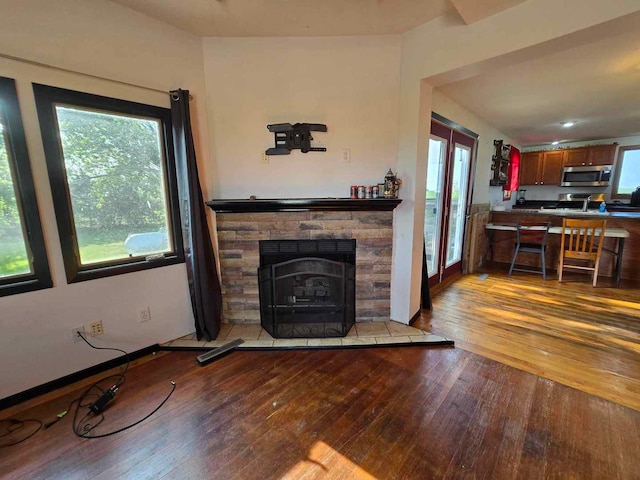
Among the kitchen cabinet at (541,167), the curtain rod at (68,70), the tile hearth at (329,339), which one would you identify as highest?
the curtain rod at (68,70)

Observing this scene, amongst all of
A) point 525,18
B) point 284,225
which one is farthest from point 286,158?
point 525,18

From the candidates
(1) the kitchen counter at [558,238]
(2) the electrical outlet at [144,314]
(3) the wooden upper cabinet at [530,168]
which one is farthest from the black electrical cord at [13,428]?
(3) the wooden upper cabinet at [530,168]

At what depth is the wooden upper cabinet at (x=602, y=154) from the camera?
529 centimetres

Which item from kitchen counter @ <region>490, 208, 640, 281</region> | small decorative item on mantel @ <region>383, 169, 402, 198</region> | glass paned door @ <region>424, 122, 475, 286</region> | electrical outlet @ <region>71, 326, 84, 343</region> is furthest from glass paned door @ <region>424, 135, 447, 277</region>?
electrical outlet @ <region>71, 326, 84, 343</region>

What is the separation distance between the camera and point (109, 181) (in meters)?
1.91

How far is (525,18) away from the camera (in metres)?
1.64

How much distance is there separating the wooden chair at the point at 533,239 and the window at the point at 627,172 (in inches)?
119

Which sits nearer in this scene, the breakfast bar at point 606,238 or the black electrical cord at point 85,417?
the black electrical cord at point 85,417

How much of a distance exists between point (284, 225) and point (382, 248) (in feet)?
3.03

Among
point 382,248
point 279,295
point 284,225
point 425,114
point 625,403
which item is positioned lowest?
point 625,403

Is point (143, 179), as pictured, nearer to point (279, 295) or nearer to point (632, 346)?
point (279, 295)

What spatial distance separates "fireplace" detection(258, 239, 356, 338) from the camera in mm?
2363

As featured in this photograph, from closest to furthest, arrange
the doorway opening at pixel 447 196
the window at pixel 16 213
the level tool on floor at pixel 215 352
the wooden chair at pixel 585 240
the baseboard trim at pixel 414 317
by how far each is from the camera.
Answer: the window at pixel 16 213
the level tool on floor at pixel 215 352
the baseboard trim at pixel 414 317
the doorway opening at pixel 447 196
the wooden chair at pixel 585 240

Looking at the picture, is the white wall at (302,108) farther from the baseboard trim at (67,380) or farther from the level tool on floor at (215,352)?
the baseboard trim at (67,380)
